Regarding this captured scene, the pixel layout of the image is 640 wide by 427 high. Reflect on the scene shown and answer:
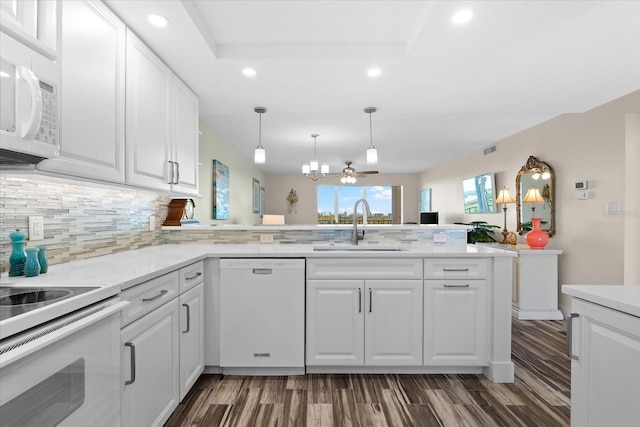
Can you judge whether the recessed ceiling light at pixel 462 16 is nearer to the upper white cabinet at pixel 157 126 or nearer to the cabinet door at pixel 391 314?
the cabinet door at pixel 391 314

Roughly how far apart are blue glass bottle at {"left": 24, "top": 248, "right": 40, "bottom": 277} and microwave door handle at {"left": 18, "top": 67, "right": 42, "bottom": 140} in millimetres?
566

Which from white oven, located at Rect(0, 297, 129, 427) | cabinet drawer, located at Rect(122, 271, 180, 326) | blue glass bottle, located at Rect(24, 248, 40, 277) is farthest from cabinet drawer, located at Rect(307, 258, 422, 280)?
blue glass bottle, located at Rect(24, 248, 40, 277)

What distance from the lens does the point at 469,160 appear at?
6359 mm

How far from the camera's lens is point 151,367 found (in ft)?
4.95

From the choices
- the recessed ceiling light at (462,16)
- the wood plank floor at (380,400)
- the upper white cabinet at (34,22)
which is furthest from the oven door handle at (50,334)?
the recessed ceiling light at (462,16)

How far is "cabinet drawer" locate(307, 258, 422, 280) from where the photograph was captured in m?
2.26

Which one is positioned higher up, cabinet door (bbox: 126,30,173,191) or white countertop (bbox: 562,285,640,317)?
cabinet door (bbox: 126,30,173,191)

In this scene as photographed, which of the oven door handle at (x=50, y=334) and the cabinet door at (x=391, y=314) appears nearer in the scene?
the oven door handle at (x=50, y=334)

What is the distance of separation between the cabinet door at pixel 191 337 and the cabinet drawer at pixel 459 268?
159cm

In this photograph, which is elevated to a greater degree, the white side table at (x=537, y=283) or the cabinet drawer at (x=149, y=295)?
the cabinet drawer at (x=149, y=295)

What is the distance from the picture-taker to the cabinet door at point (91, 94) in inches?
53.8

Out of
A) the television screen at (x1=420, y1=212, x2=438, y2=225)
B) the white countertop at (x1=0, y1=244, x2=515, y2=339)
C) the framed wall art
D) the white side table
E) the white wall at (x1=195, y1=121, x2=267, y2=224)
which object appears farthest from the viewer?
the television screen at (x1=420, y1=212, x2=438, y2=225)

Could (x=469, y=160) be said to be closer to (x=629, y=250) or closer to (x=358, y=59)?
(x=629, y=250)

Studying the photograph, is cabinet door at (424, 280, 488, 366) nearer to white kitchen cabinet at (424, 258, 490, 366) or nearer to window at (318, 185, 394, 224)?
white kitchen cabinet at (424, 258, 490, 366)
